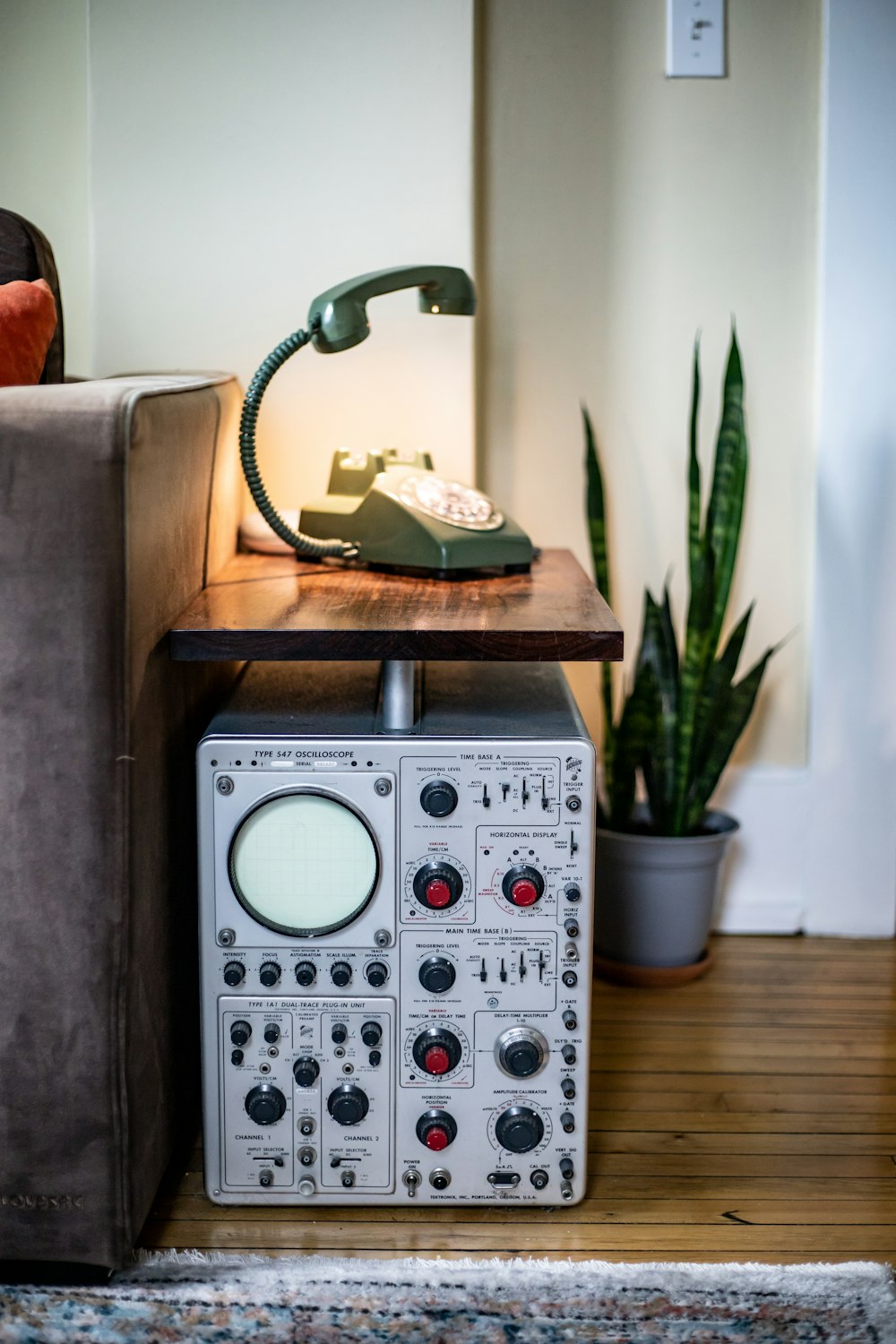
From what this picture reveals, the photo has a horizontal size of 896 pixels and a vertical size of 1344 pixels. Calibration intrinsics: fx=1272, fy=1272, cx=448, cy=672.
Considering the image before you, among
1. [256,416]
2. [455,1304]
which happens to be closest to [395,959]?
[455,1304]

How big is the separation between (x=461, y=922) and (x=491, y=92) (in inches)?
56.5

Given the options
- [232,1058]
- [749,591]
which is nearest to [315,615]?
[232,1058]

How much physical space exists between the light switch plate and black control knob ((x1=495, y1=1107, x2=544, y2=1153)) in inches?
64.0

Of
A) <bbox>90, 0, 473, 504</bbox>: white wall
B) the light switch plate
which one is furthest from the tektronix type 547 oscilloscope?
the light switch plate

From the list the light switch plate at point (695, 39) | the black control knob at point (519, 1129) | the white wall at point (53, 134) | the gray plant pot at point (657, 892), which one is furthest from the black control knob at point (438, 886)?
the light switch plate at point (695, 39)

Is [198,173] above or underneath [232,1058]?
above

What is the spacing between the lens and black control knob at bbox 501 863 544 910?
135 centimetres

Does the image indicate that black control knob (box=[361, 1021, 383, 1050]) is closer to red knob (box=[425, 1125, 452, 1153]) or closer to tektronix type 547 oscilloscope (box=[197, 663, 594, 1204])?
tektronix type 547 oscilloscope (box=[197, 663, 594, 1204])

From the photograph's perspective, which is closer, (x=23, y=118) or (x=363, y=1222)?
(x=363, y=1222)

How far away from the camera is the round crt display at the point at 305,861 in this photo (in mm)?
1351

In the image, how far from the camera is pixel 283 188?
1950 millimetres

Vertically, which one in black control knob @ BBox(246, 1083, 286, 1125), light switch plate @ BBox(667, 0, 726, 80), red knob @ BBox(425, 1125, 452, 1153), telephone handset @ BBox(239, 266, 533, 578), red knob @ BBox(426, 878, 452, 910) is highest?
light switch plate @ BBox(667, 0, 726, 80)

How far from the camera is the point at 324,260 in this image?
77.5 inches

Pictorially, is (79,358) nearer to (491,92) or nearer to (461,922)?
(491,92)
